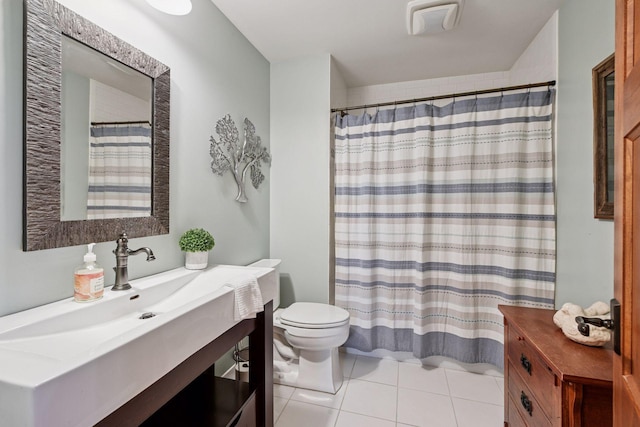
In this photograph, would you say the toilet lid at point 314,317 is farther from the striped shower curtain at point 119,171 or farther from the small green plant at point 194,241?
the striped shower curtain at point 119,171

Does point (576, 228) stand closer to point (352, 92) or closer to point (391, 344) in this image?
point (391, 344)

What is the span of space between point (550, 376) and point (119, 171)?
1741 mm

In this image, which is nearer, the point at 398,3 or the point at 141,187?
the point at 141,187

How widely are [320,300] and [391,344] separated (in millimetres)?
625

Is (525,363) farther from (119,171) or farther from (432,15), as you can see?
(432,15)

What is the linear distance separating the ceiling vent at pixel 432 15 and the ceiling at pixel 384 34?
0.05 meters

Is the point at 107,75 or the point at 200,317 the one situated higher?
the point at 107,75

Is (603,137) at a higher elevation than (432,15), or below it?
below

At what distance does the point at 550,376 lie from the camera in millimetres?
960

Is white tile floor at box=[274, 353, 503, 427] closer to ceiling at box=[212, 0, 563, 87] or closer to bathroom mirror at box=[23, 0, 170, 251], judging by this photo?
bathroom mirror at box=[23, 0, 170, 251]

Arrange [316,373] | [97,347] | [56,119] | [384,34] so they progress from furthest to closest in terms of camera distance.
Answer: [384,34], [316,373], [56,119], [97,347]

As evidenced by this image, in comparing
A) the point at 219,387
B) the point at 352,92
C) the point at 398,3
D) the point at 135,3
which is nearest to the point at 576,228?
the point at 398,3

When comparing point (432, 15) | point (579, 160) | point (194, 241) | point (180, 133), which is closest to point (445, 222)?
point (579, 160)

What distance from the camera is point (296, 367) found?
6.50 ft
